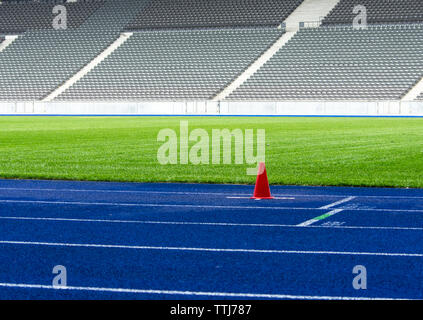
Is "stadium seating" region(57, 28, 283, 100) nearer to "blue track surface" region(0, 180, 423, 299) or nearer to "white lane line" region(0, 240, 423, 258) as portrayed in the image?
"blue track surface" region(0, 180, 423, 299)

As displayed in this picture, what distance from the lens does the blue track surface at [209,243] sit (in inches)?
224

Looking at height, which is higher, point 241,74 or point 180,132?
point 241,74

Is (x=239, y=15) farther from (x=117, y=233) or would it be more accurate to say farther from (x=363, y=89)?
(x=117, y=233)

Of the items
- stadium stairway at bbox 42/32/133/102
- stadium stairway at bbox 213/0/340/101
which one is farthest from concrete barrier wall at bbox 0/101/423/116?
stadium stairway at bbox 42/32/133/102

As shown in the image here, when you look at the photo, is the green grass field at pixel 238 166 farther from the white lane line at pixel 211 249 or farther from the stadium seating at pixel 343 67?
the stadium seating at pixel 343 67

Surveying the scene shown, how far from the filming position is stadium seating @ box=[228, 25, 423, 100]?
142 feet

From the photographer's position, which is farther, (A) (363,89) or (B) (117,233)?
(A) (363,89)

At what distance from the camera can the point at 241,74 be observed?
4812 cm

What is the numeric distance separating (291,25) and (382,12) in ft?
20.0

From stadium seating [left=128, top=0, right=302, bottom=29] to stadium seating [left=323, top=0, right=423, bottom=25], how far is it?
3.75 meters

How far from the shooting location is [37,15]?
6172 cm

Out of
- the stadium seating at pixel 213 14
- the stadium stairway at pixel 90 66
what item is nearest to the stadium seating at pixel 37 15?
the stadium stairway at pixel 90 66
